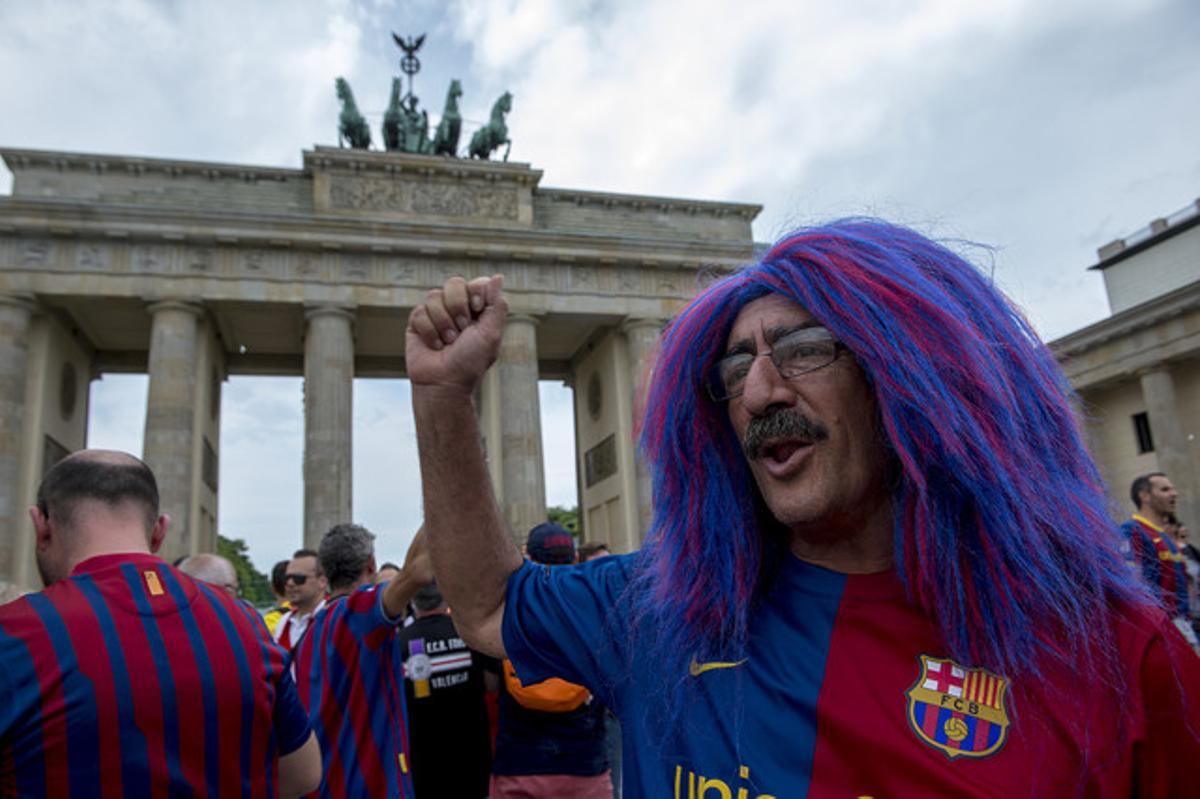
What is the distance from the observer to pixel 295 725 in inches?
95.7

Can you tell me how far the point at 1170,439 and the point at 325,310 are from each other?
25.1m

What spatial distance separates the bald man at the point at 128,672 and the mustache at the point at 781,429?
5.35 feet

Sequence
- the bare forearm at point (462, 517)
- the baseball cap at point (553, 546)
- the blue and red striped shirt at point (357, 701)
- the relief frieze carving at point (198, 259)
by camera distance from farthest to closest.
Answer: the relief frieze carving at point (198, 259), the baseball cap at point (553, 546), the blue and red striped shirt at point (357, 701), the bare forearm at point (462, 517)

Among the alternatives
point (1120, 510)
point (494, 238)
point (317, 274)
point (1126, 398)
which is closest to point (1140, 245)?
point (1126, 398)

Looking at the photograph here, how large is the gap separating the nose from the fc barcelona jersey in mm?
292

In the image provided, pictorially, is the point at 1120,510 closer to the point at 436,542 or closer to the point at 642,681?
the point at 642,681

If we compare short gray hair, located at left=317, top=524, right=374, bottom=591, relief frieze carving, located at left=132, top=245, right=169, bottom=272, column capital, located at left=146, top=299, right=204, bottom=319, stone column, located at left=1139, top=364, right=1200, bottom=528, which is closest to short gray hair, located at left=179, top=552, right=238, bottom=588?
short gray hair, located at left=317, top=524, right=374, bottom=591

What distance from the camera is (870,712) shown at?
1174 mm

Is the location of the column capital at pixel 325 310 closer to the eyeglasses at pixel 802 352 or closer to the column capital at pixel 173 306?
the column capital at pixel 173 306

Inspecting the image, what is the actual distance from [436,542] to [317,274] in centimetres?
2357

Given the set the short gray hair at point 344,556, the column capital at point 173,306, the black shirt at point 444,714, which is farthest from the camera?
the column capital at point 173,306

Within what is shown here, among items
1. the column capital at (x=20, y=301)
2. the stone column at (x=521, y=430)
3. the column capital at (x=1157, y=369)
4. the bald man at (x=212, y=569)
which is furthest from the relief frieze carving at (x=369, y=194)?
the column capital at (x=1157, y=369)

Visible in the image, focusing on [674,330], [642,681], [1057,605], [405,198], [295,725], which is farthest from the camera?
[405,198]

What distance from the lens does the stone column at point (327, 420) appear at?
861 inches
